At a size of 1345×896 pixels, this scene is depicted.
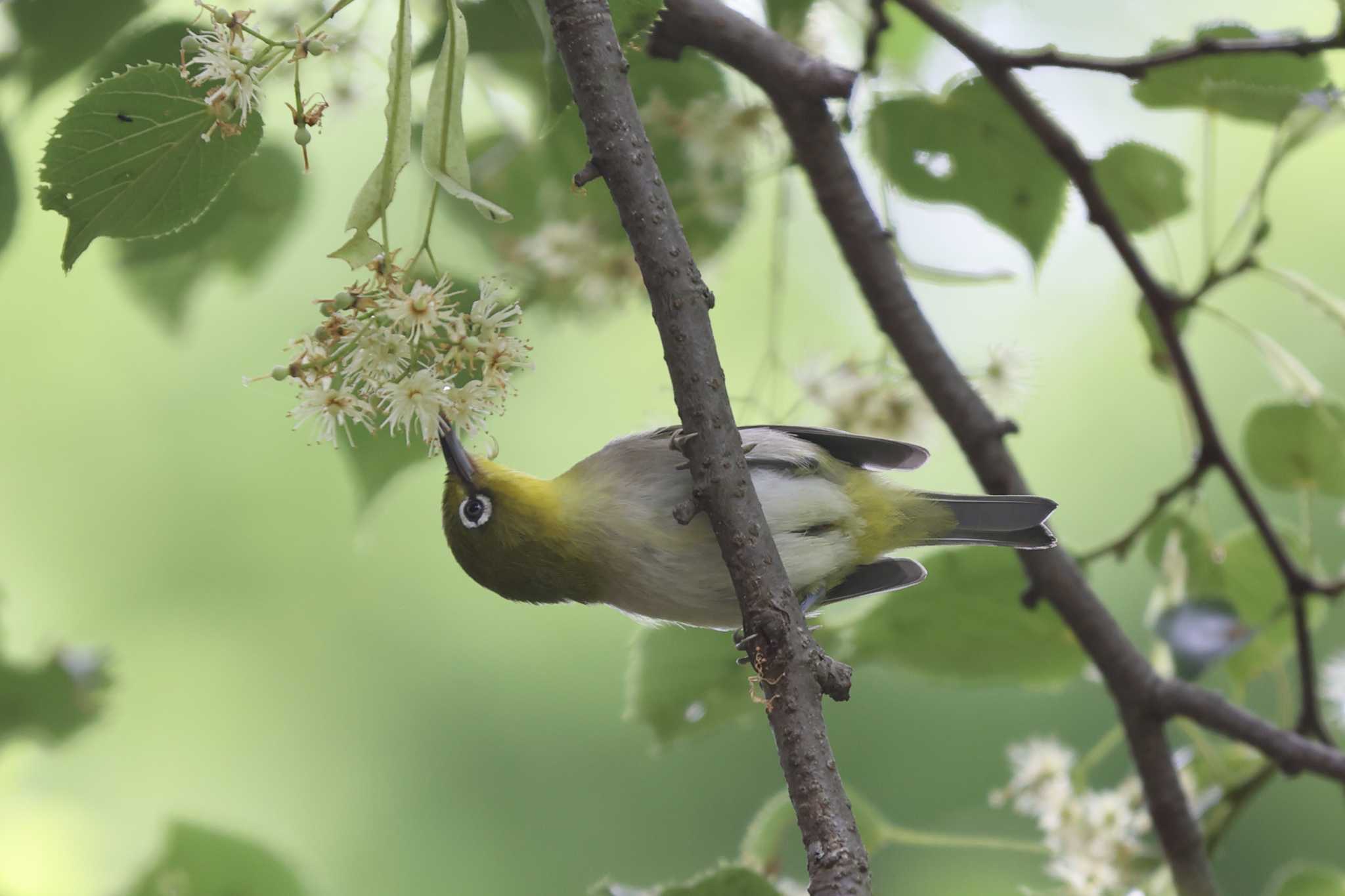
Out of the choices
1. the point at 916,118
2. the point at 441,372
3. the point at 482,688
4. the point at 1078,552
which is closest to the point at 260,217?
the point at 441,372

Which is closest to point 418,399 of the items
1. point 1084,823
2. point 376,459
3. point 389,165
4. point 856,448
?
point 389,165

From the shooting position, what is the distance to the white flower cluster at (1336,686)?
86.0 inches

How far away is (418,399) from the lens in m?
1.11

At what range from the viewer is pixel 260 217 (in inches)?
71.5

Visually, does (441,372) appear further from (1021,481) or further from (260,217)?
A: (1021,481)

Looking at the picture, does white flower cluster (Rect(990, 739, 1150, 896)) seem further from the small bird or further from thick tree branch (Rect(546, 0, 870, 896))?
thick tree branch (Rect(546, 0, 870, 896))

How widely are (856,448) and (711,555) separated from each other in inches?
14.1

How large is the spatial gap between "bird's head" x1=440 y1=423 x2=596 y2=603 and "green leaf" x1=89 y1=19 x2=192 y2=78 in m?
0.60

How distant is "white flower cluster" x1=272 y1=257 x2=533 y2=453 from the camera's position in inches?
41.9

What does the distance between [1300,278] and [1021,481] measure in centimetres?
51

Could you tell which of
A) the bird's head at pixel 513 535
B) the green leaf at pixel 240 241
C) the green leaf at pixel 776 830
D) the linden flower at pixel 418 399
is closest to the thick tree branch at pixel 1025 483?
the green leaf at pixel 776 830

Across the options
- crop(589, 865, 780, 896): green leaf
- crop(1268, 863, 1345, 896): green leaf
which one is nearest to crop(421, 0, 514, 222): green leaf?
crop(589, 865, 780, 896): green leaf

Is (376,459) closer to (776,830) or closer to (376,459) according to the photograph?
(376,459)

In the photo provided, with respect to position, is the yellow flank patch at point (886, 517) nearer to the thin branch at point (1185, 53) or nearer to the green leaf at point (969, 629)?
the green leaf at point (969, 629)
